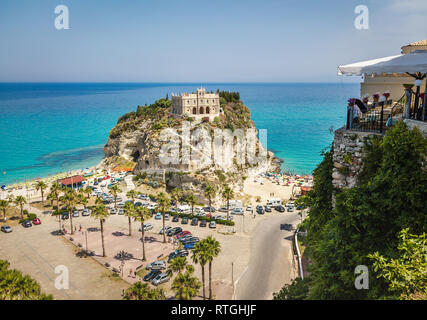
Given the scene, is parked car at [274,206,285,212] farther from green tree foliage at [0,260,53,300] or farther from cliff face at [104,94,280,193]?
green tree foliage at [0,260,53,300]

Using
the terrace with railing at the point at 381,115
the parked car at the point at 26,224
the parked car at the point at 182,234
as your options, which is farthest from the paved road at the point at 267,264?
the parked car at the point at 26,224

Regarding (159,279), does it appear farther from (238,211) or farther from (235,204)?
(235,204)

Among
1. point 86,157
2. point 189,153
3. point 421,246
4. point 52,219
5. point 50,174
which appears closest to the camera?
point 421,246

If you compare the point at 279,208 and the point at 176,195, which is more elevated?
the point at 176,195

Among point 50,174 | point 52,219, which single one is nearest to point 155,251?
point 52,219

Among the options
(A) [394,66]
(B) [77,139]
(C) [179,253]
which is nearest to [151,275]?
(C) [179,253]

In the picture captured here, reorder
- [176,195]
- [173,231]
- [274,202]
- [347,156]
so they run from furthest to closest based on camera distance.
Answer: [274,202] → [176,195] → [173,231] → [347,156]

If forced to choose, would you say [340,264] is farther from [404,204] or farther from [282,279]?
[282,279]
